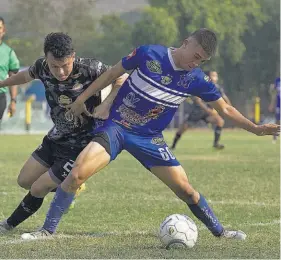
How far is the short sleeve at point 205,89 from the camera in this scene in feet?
23.3

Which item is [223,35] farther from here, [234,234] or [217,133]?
[234,234]

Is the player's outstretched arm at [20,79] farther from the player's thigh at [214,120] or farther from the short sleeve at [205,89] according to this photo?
the player's thigh at [214,120]

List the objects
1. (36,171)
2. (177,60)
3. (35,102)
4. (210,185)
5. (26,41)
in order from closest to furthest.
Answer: (177,60), (36,171), (210,185), (35,102), (26,41)

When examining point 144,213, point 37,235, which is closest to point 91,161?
point 37,235

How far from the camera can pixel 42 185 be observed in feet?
24.9

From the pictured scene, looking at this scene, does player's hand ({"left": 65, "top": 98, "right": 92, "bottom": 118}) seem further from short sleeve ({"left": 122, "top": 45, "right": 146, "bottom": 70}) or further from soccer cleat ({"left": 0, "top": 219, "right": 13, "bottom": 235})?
soccer cleat ({"left": 0, "top": 219, "right": 13, "bottom": 235})

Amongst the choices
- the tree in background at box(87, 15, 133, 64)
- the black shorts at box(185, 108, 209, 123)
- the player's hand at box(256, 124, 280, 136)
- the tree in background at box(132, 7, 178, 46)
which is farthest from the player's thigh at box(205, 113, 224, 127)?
the tree in background at box(132, 7, 178, 46)

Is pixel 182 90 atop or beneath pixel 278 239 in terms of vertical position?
atop

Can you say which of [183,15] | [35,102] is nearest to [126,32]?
[183,15]

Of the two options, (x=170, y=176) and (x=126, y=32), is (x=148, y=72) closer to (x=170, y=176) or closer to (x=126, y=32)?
(x=170, y=176)

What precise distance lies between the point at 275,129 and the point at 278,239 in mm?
953

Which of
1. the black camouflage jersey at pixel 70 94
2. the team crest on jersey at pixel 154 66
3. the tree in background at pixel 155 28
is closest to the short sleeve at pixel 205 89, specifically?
the team crest on jersey at pixel 154 66

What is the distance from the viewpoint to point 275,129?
739cm

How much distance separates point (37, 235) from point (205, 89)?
1.86m
